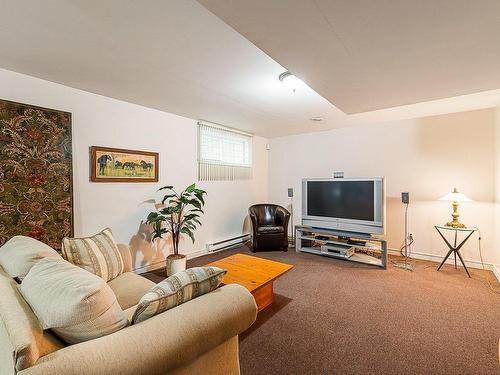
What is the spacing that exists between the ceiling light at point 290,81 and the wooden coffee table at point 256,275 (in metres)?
1.91

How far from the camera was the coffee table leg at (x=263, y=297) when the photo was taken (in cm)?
237

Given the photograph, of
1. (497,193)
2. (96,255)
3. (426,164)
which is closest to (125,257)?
(96,255)

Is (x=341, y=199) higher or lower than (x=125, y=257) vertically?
higher

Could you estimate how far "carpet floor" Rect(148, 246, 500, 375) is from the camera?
1.70 metres

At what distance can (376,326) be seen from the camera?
213 cm

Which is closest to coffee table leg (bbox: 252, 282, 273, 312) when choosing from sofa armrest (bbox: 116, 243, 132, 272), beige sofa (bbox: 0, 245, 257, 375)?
beige sofa (bbox: 0, 245, 257, 375)

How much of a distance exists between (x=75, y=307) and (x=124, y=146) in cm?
276

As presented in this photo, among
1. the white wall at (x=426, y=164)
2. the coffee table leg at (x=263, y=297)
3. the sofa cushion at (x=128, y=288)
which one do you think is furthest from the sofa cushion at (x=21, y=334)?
the white wall at (x=426, y=164)

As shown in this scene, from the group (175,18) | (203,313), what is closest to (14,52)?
(175,18)

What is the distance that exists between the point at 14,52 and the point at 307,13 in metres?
2.35

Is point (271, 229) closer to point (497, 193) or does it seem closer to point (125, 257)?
point (125, 257)

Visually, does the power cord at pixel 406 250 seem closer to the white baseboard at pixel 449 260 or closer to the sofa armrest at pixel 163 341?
the white baseboard at pixel 449 260

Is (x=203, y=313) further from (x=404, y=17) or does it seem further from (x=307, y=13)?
(x=404, y=17)

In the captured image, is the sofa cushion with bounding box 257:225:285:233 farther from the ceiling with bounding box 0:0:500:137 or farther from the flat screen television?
the ceiling with bounding box 0:0:500:137
